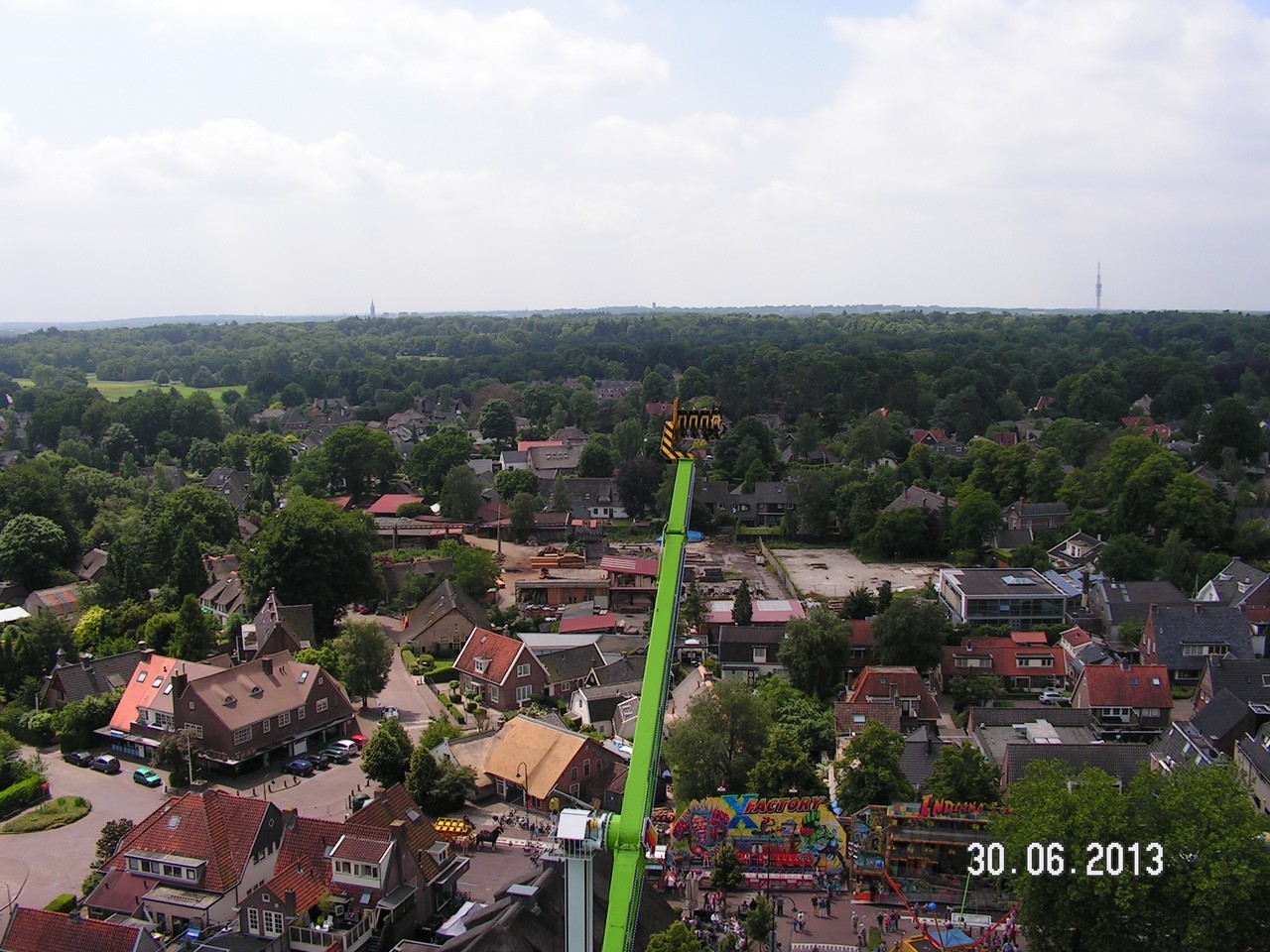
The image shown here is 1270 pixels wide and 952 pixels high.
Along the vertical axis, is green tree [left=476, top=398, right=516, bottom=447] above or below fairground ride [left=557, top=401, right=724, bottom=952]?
below

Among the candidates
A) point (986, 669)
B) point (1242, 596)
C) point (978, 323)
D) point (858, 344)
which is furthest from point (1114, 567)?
point (978, 323)

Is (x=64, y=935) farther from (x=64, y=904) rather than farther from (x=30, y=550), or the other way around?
(x=30, y=550)

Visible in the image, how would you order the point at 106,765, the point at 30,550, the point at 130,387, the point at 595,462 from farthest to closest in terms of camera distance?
the point at 130,387 < the point at 595,462 < the point at 30,550 < the point at 106,765

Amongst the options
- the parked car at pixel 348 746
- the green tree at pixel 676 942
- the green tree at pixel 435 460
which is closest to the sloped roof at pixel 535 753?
the parked car at pixel 348 746

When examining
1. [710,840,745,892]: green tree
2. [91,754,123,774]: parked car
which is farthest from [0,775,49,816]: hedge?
[710,840,745,892]: green tree

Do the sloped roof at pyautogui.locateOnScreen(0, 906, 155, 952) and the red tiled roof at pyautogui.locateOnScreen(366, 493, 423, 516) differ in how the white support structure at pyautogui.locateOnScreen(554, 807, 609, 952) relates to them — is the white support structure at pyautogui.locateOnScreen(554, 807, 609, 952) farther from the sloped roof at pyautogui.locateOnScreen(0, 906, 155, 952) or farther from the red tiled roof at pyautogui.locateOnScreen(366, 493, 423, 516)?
the red tiled roof at pyautogui.locateOnScreen(366, 493, 423, 516)

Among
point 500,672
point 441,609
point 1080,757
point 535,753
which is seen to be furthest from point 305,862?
point 441,609

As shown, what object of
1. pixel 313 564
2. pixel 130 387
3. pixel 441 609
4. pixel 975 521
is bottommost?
pixel 441 609
